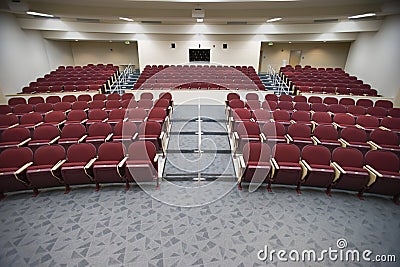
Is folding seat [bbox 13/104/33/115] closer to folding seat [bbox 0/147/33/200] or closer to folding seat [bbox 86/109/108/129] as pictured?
folding seat [bbox 86/109/108/129]

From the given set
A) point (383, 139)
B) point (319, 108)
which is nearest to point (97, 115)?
point (319, 108)

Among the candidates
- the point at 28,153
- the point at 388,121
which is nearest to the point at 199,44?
the point at 388,121

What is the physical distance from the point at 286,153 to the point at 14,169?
4.68 m

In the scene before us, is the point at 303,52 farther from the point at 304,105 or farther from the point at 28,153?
the point at 28,153

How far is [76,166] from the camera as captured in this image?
140 inches

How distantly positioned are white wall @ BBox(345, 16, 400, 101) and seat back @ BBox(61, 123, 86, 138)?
35.0 ft

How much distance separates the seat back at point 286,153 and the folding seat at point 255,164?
5.9 inches

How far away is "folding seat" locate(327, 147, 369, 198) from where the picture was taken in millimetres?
3452

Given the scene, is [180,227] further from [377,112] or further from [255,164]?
[377,112]

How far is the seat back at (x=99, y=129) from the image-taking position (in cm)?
470

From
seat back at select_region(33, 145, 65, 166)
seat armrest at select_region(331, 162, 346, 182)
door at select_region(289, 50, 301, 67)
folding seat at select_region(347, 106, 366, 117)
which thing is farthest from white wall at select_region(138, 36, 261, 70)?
seat armrest at select_region(331, 162, 346, 182)

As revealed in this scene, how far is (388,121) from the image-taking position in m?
5.27

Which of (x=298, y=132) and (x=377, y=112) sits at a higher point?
(x=377, y=112)

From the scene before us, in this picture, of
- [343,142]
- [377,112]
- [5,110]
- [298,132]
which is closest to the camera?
[343,142]
